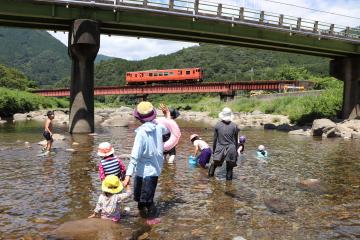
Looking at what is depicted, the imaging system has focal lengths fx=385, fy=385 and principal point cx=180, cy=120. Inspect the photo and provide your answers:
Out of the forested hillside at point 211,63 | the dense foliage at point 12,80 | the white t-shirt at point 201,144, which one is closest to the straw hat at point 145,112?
the white t-shirt at point 201,144

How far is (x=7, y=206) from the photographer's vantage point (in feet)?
24.2

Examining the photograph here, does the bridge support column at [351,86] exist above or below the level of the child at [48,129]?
above

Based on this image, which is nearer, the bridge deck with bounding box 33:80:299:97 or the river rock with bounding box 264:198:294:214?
the river rock with bounding box 264:198:294:214

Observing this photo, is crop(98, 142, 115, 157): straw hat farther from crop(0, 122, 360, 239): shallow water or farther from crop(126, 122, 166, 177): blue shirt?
crop(0, 122, 360, 239): shallow water

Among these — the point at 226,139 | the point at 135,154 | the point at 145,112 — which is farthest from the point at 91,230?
the point at 226,139

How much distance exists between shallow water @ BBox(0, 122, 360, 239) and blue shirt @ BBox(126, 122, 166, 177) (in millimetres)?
882

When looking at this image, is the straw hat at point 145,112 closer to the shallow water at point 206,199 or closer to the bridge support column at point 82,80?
the shallow water at point 206,199

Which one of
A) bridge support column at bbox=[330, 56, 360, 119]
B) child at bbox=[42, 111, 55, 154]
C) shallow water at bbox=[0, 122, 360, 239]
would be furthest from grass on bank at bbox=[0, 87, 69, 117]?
bridge support column at bbox=[330, 56, 360, 119]

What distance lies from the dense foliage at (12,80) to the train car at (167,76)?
140 feet

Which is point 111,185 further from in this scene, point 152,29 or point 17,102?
point 17,102

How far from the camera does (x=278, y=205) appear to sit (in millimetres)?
7555

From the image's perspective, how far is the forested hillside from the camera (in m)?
152

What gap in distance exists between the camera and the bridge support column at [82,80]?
24.3m

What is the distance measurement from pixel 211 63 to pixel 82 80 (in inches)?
5242
